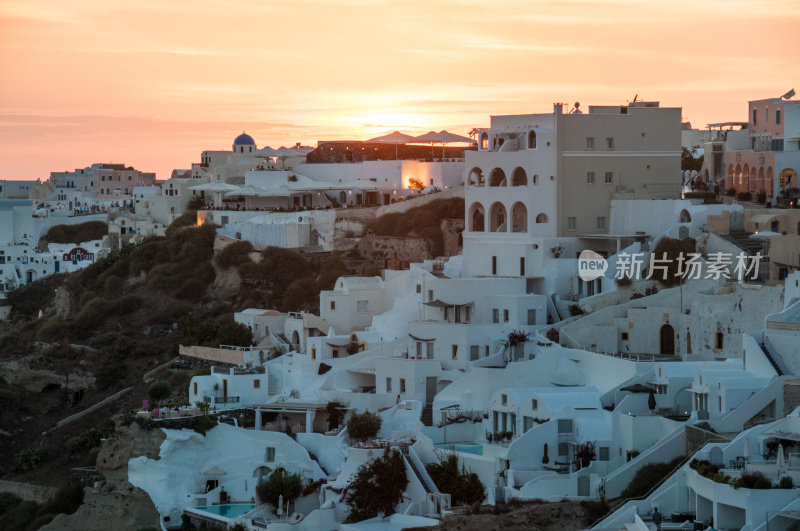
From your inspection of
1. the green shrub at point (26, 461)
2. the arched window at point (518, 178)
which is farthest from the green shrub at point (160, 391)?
the arched window at point (518, 178)

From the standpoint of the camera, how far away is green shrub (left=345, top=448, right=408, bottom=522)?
129 ft

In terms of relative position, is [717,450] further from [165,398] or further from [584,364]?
[165,398]

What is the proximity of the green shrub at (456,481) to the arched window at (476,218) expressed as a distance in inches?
558

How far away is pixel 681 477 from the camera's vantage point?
3344 cm

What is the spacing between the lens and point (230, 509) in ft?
144

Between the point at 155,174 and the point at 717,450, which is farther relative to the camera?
the point at 155,174

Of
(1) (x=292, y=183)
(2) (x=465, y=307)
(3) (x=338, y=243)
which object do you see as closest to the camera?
(2) (x=465, y=307)

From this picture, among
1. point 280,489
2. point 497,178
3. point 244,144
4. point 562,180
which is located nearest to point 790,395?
point 280,489

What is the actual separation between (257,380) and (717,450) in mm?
19662

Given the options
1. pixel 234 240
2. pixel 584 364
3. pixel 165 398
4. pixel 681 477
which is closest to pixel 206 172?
pixel 234 240

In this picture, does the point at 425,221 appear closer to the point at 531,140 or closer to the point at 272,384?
the point at 531,140

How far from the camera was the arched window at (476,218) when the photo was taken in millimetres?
52344

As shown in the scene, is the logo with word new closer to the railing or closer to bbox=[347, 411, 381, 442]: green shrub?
bbox=[347, 411, 381, 442]: green shrub

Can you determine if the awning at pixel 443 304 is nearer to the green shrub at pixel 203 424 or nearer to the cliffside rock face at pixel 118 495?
the green shrub at pixel 203 424
